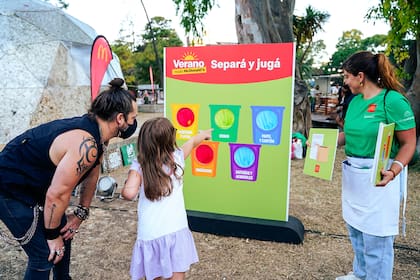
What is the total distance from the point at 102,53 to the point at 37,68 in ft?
7.03

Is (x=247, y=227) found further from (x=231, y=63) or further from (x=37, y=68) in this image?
(x=37, y=68)

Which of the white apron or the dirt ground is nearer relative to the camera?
the white apron

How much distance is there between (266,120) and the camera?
3.48m

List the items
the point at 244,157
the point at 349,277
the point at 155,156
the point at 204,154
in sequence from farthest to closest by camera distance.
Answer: the point at 204,154
the point at 244,157
the point at 349,277
the point at 155,156

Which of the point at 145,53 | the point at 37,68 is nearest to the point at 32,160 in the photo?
the point at 37,68

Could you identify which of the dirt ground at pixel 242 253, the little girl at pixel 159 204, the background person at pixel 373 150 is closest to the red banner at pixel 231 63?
the background person at pixel 373 150

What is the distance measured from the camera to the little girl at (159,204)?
6.68ft

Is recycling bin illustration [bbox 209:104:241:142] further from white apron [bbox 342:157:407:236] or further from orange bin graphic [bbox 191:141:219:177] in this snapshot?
white apron [bbox 342:157:407:236]

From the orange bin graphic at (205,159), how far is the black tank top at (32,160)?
1.83 m

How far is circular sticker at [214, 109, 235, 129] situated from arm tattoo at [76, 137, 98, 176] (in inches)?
75.9

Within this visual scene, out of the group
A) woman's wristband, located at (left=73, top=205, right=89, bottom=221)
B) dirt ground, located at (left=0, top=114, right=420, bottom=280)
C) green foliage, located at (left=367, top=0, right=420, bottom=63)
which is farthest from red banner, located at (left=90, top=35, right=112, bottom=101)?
green foliage, located at (left=367, top=0, right=420, bottom=63)

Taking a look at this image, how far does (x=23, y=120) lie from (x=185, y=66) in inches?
147

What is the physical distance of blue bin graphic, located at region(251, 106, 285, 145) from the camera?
3.44 m

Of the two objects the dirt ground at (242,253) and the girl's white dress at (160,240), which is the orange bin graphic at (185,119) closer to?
the dirt ground at (242,253)
